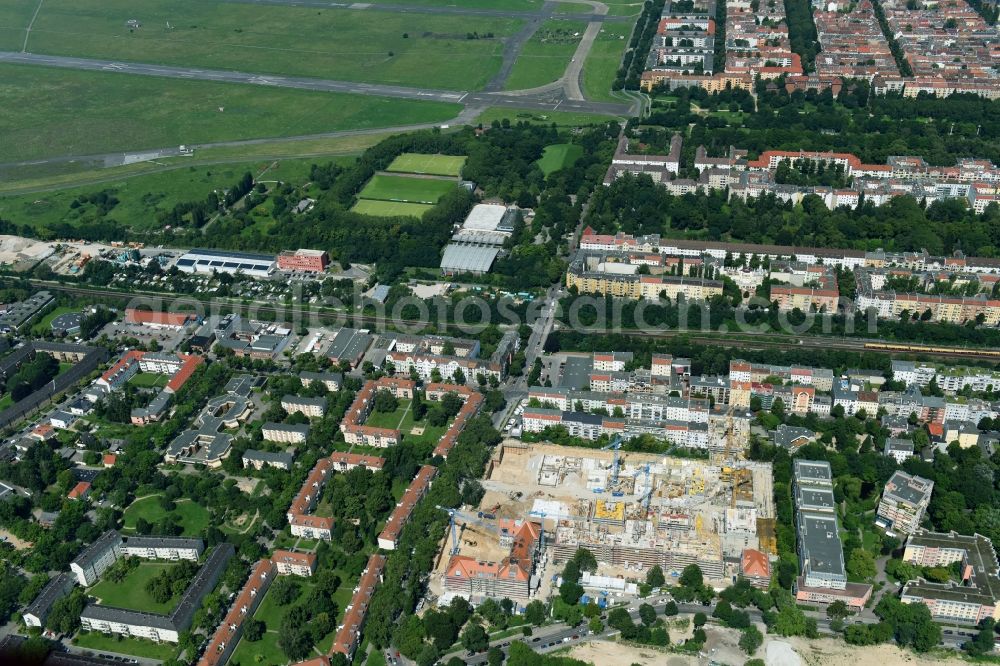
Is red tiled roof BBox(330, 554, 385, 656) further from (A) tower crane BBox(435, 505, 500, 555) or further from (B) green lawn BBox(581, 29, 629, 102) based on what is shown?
(B) green lawn BBox(581, 29, 629, 102)

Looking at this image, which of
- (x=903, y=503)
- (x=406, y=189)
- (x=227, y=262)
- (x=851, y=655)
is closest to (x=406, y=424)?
(x=227, y=262)

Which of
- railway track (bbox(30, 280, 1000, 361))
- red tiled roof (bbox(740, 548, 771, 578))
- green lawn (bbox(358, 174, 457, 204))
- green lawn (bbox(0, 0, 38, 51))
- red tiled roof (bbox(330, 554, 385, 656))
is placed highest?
green lawn (bbox(0, 0, 38, 51))

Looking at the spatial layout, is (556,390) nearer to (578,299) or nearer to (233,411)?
(578,299)

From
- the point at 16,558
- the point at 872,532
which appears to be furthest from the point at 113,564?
the point at 872,532

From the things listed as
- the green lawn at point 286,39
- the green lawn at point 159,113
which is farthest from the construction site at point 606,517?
the green lawn at point 286,39

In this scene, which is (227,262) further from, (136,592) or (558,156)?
(136,592)

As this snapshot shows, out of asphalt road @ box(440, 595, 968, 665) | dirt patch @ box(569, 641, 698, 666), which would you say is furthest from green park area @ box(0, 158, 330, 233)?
dirt patch @ box(569, 641, 698, 666)

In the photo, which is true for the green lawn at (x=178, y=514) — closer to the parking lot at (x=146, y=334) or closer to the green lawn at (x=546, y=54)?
the parking lot at (x=146, y=334)

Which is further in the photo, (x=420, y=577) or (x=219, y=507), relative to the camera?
(x=219, y=507)
